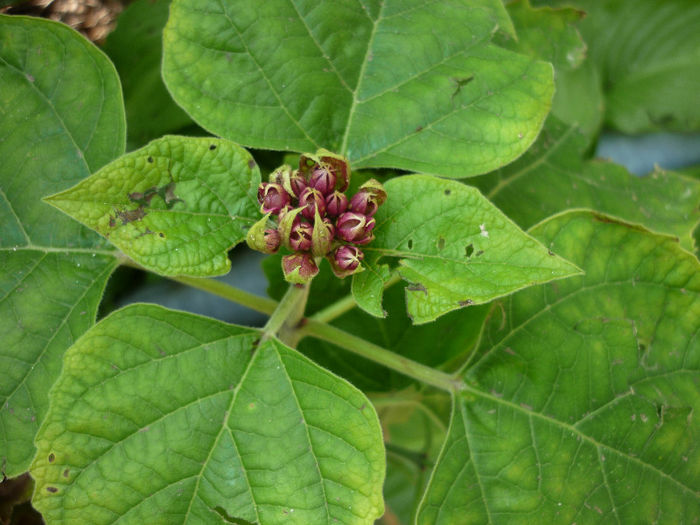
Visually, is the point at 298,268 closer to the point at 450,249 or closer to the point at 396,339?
the point at 450,249

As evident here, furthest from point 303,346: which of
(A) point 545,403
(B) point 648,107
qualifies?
(B) point 648,107

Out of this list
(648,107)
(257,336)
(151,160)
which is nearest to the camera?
(151,160)

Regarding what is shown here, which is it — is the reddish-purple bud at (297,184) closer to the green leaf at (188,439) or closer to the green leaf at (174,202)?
the green leaf at (174,202)

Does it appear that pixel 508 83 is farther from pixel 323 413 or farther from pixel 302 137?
pixel 323 413

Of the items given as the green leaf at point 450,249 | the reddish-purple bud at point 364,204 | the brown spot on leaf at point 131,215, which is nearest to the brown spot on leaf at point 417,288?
the green leaf at point 450,249

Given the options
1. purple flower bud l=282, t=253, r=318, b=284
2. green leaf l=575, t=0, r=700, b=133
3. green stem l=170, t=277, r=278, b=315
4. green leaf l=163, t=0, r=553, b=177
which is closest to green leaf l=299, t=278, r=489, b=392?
green stem l=170, t=277, r=278, b=315

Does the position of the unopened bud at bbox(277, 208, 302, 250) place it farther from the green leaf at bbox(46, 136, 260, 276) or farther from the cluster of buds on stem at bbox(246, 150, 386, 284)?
the green leaf at bbox(46, 136, 260, 276)

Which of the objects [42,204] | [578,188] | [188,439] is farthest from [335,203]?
[578,188]
